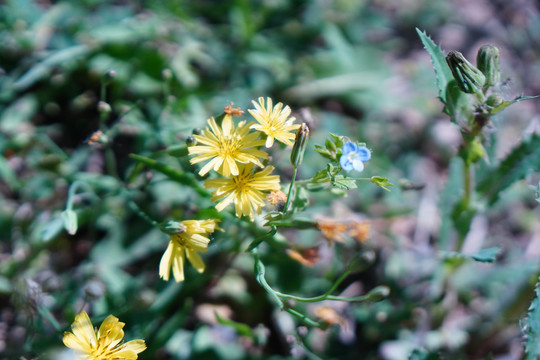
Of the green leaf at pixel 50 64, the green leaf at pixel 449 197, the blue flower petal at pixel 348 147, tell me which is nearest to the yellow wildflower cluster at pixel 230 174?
the blue flower petal at pixel 348 147

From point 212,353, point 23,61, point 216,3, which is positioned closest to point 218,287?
point 212,353

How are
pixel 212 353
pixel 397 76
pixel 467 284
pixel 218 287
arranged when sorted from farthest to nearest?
pixel 397 76 → pixel 467 284 → pixel 218 287 → pixel 212 353

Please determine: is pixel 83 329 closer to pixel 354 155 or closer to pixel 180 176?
pixel 180 176

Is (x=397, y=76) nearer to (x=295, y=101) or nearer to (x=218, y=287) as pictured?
(x=295, y=101)

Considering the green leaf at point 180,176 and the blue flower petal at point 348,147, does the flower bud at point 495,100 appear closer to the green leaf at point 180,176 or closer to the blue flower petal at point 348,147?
the blue flower petal at point 348,147

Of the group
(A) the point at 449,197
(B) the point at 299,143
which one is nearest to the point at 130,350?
(B) the point at 299,143
